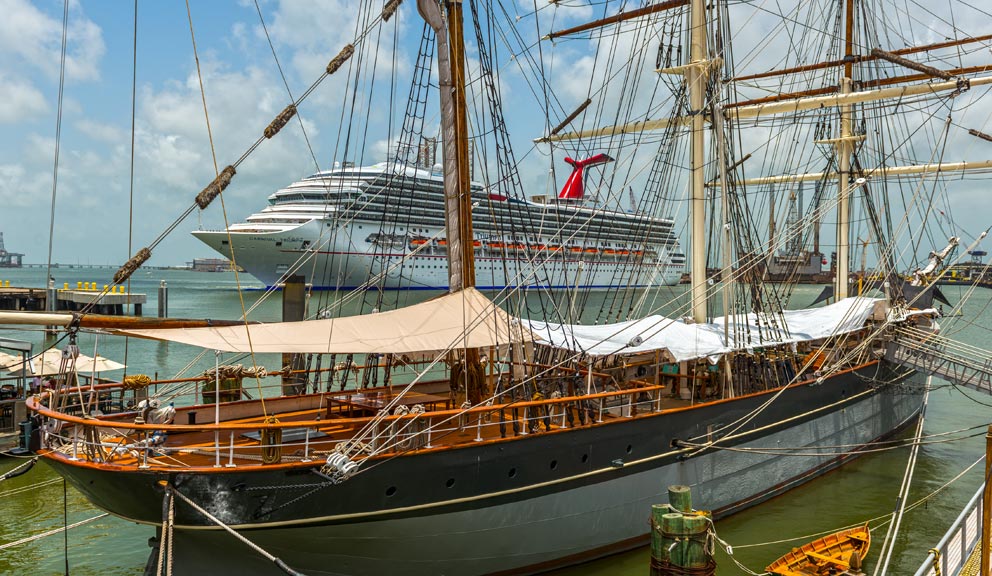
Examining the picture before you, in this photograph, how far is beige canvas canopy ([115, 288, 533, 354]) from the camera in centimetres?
853

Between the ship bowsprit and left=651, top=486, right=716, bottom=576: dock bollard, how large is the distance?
336 inches

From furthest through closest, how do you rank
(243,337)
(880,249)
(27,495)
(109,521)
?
(880,249) → (27,495) → (109,521) → (243,337)

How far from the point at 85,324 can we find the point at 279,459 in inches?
92.4

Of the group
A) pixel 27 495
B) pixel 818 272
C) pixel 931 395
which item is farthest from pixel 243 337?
pixel 818 272

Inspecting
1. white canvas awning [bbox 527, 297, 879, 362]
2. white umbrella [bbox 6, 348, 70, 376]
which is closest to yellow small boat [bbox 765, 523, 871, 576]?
white canvas awning [bbox 527, 297, 879, 362]

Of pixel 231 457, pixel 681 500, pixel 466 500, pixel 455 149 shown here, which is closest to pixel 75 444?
pixel 231 457

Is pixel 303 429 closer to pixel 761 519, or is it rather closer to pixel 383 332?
pixel 383 332

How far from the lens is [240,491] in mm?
7641

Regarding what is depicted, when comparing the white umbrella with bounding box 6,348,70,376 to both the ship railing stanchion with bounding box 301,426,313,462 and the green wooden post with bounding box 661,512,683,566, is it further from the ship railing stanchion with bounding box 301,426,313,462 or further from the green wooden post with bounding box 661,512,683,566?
the green wooden post with bounding box 661,512,683,566

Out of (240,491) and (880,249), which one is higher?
(880,249)

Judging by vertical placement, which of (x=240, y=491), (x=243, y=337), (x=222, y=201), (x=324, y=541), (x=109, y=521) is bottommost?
(x=109, y=521)

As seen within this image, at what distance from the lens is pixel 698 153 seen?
13852mm

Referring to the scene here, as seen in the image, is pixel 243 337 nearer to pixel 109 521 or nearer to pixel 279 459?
pixel 279 459

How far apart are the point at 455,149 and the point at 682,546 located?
5.72 m
